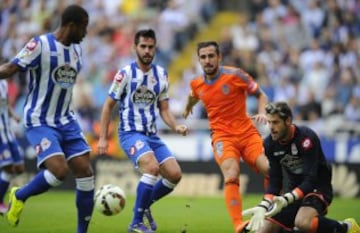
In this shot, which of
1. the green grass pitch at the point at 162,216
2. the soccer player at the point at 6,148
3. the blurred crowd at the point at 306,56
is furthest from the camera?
the blurred crowd at the point at 306,56

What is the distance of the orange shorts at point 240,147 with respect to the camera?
10.3 metres

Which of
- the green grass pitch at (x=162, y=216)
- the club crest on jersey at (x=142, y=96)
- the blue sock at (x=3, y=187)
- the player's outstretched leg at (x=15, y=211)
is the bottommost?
the green grass pitch at (x=162, y=216)

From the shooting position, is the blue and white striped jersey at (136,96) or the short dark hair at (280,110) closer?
the short dark hair at (280,110)

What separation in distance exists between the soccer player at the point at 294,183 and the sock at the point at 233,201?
762mm

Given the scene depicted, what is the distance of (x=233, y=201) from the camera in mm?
9562

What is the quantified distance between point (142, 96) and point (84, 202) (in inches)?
80.5

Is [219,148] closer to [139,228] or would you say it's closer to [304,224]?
[139,228]

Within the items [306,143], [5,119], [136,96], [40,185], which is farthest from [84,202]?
[5,119]

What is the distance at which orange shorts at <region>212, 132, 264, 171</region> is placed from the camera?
10.3 meters

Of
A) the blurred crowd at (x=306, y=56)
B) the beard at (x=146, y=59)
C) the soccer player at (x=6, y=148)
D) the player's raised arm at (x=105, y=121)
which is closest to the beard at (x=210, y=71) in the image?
the beard at (x=146, y=59)

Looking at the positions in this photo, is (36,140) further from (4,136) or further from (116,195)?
(4,136)

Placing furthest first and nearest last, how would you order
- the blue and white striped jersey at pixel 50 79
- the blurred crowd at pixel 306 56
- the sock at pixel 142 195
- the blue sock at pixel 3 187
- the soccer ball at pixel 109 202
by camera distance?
the blurred crowd at pixel 306 56 → the blue sock at pixel 3 187 → the sock at pixel 142 195 → the soccer ball at pixel 109 202 → the blue and white striped jersey at pixel 50 79

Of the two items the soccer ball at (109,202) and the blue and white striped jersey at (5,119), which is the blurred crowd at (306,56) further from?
the soccer ball at (109,202)

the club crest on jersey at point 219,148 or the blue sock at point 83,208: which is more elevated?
the club crest on jersey at point 219,148
